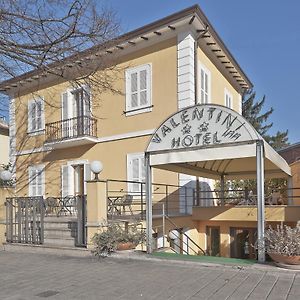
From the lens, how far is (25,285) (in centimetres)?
635

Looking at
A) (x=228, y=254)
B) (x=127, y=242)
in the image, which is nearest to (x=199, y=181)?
(x=228, y=254)

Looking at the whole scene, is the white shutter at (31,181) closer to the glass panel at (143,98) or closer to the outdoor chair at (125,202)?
the outdoor chair at (125,202)

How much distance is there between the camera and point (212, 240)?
48.2 ft

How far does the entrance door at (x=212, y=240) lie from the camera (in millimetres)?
14585

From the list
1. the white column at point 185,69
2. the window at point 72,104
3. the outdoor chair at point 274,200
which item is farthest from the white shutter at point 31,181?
the outdoor chair at point 274,200

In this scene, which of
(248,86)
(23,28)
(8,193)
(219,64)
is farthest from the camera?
(248,86)

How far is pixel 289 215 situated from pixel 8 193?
8.79 m

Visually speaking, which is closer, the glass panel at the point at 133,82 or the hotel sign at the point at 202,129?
the hotel sign at the point at 202,129

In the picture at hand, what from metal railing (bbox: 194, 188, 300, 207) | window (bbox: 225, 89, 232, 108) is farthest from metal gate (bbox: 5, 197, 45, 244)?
window (bbox: 225, 89, 232, 108)

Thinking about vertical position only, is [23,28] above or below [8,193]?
above

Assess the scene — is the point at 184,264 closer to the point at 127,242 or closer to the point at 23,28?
the point at 127,242

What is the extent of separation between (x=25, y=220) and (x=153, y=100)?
629 cm

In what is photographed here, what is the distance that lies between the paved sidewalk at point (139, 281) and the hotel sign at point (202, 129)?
8.39 feet

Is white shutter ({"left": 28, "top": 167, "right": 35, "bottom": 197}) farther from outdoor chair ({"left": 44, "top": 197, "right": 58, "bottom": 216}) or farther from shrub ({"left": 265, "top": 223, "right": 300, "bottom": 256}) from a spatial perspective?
shrub ({"left": 265, "top": 223, "right": 300, "bottom": 256})
